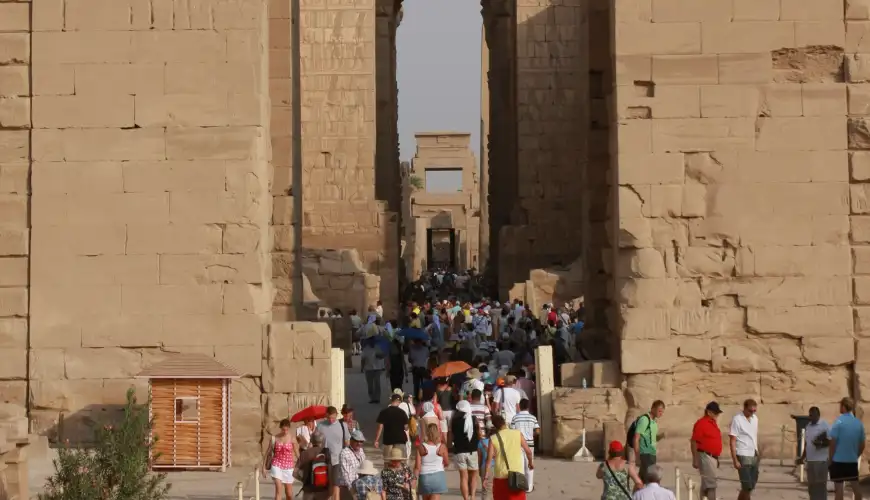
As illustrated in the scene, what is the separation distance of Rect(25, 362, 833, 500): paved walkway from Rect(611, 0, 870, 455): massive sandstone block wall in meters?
0.66

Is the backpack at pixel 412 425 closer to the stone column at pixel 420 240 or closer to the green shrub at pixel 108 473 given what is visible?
the green shrub at pixel 108 473

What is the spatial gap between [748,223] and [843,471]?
2875 millimetres

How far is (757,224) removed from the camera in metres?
12.4

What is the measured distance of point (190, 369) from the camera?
12.0 meters

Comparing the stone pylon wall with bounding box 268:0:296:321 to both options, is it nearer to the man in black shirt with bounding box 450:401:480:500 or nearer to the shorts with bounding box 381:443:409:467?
the man in black shirt with bounding box 450:401:480:500

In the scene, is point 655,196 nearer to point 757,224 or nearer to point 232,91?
point 757,224

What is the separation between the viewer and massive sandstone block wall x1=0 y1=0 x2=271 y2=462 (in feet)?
40.4

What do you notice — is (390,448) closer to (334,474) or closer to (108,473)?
(334,474)

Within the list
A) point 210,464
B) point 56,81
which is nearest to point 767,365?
point 210,464

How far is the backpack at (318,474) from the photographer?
977 cm

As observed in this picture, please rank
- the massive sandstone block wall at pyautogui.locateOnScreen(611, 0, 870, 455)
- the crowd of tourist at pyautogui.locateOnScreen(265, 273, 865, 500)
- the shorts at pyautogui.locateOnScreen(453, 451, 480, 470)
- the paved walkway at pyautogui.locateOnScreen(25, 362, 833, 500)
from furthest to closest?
the massive sandstone block wall at pyautogui.locateOnScreen(611, 0, 870, 455) → the paved walkway at pyautogui.locateOnScreen(25, 362, 833, 500) → the shorts at pyautogui.locateOnScreen(453, 451, 480, 470) → the crowd of tourist at pyautogui.locateOnScreen(265, 273, 865, 500)

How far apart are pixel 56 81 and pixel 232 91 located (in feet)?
5.11

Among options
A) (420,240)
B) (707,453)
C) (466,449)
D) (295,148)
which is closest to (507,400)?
(466,449)

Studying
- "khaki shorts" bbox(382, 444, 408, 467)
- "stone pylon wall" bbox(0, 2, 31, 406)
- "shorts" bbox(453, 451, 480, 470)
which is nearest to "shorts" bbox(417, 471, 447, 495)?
"khaki shorts" bbox(382, 444, 408, 467)
